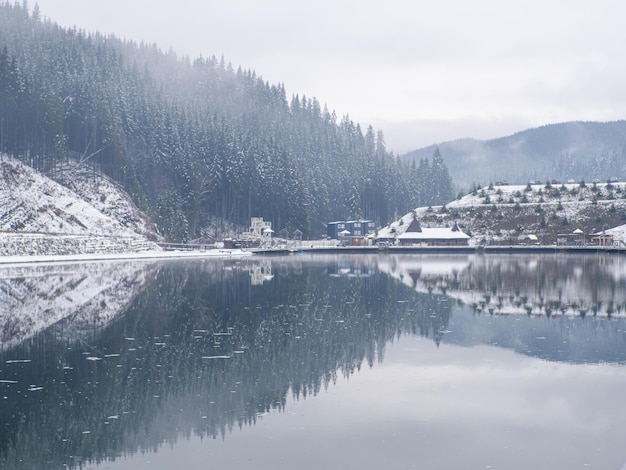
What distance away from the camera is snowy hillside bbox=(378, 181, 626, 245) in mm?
148375

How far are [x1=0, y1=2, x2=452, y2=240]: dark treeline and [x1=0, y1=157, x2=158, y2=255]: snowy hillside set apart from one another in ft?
18.1

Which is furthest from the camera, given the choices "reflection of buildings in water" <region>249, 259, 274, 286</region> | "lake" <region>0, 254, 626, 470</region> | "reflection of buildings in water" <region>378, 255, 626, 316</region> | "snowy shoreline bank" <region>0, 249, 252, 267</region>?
"snowy shoreline bank" <region>0, 249, 252, 267</region>

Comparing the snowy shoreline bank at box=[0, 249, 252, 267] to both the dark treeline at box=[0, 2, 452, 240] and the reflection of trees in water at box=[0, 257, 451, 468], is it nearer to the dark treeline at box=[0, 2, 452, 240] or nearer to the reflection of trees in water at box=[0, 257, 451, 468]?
the dark treeline at box=[0, 2, 452, 240]

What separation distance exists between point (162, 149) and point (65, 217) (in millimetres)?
43120

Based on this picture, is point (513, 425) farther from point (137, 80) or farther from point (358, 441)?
point (137, 80)

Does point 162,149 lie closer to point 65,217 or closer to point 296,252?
point 296,252

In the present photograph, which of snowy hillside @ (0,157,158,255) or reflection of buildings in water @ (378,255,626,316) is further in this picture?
snowy hillside @ (0,157,158,255)

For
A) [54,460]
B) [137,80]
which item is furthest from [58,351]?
[137,80]

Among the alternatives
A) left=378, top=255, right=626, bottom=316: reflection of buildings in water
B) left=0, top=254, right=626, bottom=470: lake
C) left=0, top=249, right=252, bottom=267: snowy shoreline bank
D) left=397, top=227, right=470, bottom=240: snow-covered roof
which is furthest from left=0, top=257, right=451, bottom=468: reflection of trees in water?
left=397, top=227, right=470, bottom=240: snow-covered roof

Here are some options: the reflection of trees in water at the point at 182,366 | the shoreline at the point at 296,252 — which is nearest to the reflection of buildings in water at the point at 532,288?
the reflection of trees in water at the point at 182,366

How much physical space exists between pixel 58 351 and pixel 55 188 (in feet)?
269

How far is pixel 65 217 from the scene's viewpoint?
98625mm

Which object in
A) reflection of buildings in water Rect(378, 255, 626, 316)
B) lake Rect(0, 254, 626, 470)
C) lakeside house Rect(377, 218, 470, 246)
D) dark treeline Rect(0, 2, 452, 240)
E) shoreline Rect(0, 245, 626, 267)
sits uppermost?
dark treeline Rect(0, 2, 452, 240)

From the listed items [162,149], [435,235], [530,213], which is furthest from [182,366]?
[530,213]
